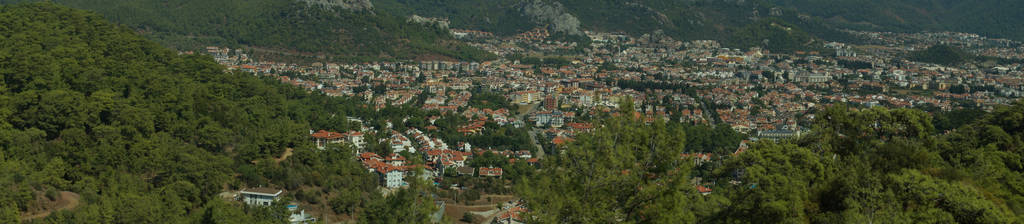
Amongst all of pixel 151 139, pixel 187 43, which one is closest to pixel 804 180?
pixel 151 139

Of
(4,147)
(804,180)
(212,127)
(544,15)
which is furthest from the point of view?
(544,15)

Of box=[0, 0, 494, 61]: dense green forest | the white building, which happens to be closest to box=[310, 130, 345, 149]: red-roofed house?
the white building

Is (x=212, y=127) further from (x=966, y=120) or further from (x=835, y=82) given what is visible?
(x=835, y=82)

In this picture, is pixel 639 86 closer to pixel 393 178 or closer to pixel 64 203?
pixel 393 178

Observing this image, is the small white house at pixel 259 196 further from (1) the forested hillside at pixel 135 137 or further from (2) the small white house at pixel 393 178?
(2) the small white house at pixel 393 178

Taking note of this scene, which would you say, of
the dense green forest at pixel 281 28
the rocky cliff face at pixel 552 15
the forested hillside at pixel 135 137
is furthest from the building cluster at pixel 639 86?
the rocky cliff face at pixel 552 15

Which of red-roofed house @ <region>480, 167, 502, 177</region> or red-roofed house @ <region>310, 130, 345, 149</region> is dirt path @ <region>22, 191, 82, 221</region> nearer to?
red-roofed house @ <region>310, 130, 345, 149</region>
